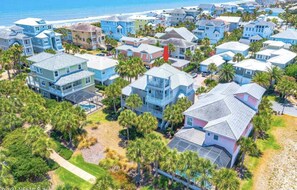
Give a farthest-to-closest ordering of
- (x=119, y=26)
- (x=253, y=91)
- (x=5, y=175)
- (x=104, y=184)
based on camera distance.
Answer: (x=119, y=26) → (x=253, y=91) → (x=5, y=175) → (x=104, y=184)

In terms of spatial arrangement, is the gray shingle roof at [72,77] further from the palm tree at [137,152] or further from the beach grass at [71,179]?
the palm tree at [137,152]

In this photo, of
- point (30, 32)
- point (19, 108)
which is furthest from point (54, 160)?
point (30, 32)

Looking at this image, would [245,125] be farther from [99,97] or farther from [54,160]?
[99,97]

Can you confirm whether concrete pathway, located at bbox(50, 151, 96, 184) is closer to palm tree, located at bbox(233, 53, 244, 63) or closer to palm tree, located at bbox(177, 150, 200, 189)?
palm tree, located at bbox(177, 150, 200, 189)

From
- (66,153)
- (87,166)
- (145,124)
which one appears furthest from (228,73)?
(66,153)

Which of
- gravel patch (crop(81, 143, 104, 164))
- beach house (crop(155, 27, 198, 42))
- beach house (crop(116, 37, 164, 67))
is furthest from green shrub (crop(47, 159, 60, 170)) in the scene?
beach house (crop(155, 27, 198, 42))

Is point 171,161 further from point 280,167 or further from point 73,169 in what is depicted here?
point 280,167
